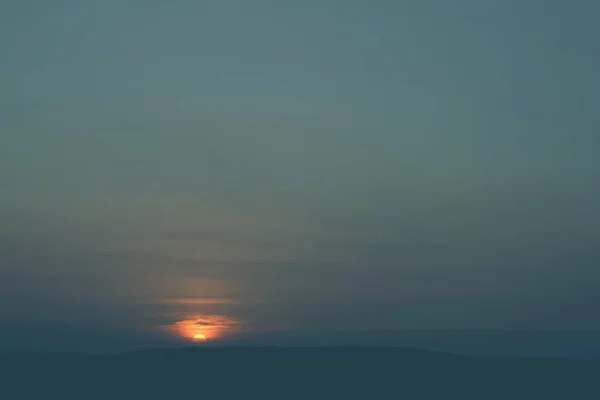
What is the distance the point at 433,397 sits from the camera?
264 feet

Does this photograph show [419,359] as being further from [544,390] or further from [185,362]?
[185,362]

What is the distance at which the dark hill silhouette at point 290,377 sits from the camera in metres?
80.9

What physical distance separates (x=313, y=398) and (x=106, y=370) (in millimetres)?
20927

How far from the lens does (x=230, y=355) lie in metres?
91.1

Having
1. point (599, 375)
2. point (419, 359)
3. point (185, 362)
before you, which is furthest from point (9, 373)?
point (599, 375)

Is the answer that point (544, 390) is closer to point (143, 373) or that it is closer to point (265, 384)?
point (265, 384)

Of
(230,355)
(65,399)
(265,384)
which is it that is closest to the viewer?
(65,399)

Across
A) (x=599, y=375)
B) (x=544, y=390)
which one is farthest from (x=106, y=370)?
(x=599, y=375)

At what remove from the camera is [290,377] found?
283 ft

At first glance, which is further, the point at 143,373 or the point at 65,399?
the point at 143,373

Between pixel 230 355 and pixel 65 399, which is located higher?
pixel 230 355

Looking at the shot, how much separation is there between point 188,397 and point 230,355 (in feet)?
35.2

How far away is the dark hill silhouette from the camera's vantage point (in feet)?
266

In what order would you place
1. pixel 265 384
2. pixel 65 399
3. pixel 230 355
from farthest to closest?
pixel 230 355
pixel 265 384
pixel 65 399
